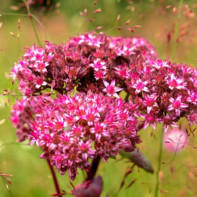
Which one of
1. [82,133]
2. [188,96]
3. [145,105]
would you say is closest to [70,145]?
[82,133]

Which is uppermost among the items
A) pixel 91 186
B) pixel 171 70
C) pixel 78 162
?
pixel 171 70

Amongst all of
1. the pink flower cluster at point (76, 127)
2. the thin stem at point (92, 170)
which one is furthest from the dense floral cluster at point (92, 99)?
the thin stem at point (92, 170)

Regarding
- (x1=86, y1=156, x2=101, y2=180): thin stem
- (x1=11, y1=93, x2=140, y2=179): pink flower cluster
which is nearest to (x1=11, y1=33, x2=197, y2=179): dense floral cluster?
(x1=11, y1=93, x2=140, y2=179): pink flower cluster

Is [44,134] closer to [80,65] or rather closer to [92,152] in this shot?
[92,152]

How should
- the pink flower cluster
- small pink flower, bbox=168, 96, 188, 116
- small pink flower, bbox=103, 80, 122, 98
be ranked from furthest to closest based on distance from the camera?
small pink flower, bbox=103, 80, 122, 98 → small pink flower, bbox=168, 96, 188, 116 → the pink flower cluster

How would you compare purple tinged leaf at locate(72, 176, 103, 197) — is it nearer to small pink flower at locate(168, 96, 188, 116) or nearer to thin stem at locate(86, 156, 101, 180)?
thin stem at locate(86, 156, 101, 180)

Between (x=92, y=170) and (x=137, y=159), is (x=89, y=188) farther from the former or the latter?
(x=137, y=159)

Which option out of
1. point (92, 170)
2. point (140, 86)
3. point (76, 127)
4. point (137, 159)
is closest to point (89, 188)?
point (92, 170)

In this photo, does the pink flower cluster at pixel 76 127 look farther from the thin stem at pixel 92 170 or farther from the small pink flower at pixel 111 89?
the thin stem at pixel 92 170
